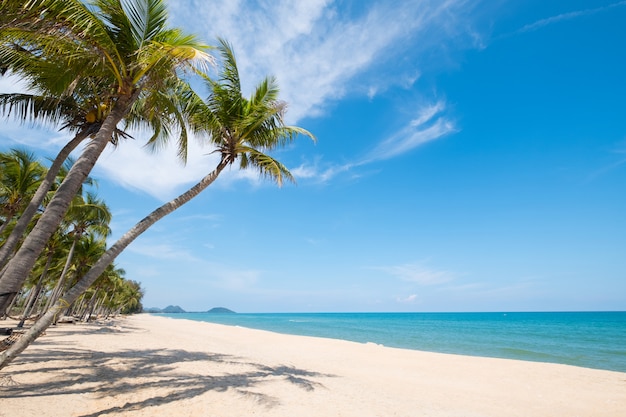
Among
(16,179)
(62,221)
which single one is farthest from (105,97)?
(62,221)

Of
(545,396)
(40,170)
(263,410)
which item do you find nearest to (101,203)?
(40,170)

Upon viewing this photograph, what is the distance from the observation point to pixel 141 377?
7.34 m

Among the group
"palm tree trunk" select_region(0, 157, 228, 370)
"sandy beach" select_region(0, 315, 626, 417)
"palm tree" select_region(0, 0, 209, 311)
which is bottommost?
"sandy beach" select_region(0, 315, 626, 417)

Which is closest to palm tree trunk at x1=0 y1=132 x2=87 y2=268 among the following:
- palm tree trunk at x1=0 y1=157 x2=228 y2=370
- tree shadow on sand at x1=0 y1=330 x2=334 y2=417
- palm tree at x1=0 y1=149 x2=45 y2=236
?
palm tree trunk at x1=0 y1=157 x2=228 y2=370

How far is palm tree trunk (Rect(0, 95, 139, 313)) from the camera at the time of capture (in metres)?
4.04

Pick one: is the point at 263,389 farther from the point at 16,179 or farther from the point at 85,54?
the point at 16,179

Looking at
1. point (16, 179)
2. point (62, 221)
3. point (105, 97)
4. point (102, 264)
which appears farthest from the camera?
point (62, 221)

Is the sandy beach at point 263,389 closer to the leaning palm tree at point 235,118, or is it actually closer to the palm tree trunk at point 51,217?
the palm tree trunk at point 51,217

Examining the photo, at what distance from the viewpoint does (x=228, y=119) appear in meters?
8.32

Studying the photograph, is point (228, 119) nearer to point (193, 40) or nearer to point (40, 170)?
point (193, 40)

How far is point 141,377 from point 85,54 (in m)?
6.81

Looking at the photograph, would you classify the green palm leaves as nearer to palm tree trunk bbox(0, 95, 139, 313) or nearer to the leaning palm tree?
the leaning palm tree

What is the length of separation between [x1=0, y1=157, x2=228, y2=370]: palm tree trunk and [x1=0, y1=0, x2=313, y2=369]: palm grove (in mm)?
17

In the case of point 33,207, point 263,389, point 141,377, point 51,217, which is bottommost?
point 263,389
